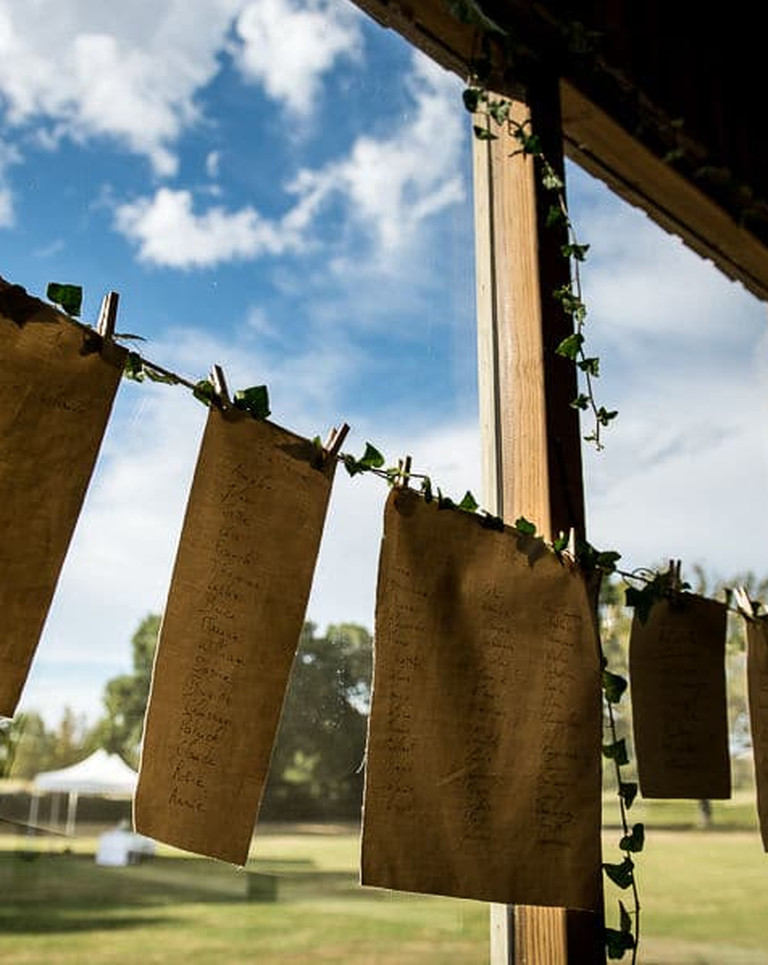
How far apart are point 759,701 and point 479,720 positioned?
21.3 inches

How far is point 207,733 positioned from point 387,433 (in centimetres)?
51

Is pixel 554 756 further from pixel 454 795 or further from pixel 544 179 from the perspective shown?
pixel 544 179

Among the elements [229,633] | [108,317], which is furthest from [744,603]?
[108,317]

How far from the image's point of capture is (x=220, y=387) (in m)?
0.90

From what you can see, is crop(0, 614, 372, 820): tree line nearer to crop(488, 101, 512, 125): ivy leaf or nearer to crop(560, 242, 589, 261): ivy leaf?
crop(560, 242, 589, 261): ivy leaf

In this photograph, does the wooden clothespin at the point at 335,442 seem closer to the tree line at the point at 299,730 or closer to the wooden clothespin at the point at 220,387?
the wooden clothespin at the point at 220,387

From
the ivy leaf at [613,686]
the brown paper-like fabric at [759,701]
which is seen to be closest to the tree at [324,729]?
the ivy leaf at [613,686]

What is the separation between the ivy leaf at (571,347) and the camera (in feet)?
4.43

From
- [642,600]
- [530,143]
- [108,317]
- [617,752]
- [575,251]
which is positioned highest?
[530,143]

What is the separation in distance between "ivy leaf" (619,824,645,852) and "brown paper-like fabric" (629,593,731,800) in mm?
68

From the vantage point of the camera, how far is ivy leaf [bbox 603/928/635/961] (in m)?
1.16

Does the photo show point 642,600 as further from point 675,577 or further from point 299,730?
point 299,730

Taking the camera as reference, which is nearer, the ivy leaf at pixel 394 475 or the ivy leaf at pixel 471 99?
the ivy leaf at pixel 394 475

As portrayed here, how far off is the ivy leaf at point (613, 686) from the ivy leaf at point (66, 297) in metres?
0.78
